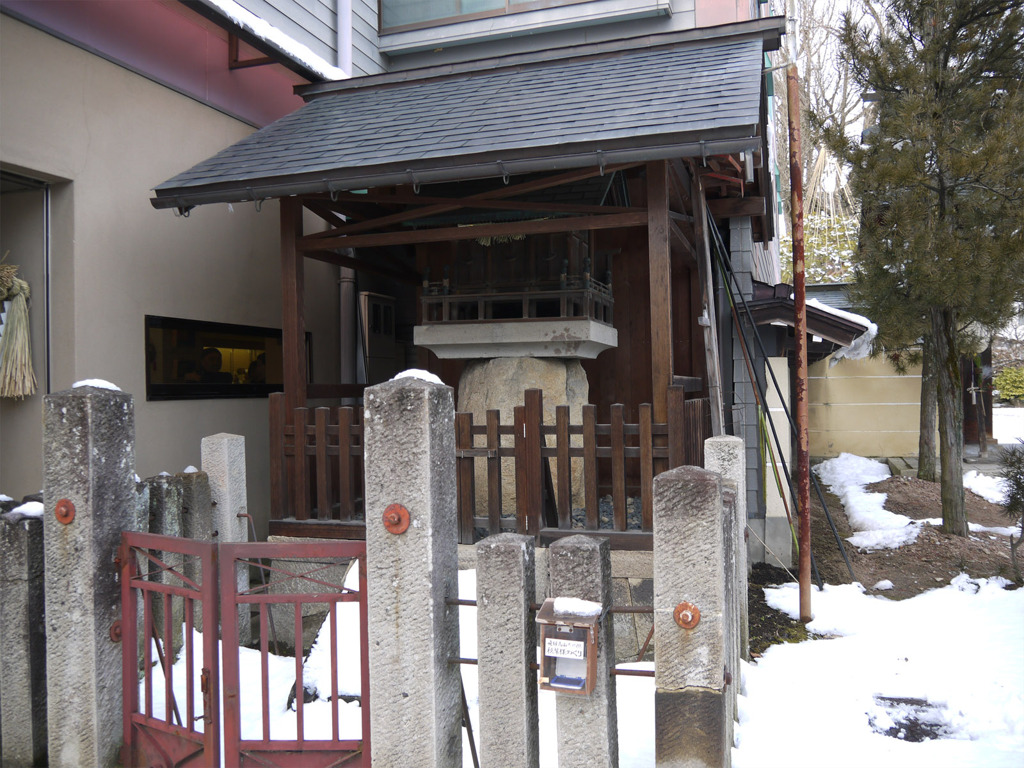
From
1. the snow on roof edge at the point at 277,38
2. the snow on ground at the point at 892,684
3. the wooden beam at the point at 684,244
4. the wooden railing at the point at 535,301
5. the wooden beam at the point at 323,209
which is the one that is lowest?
the snow on ground at the point at 892,684

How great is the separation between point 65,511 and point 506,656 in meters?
2.12

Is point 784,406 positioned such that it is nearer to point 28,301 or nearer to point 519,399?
point 519,399

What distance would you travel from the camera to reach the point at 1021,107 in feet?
23.4

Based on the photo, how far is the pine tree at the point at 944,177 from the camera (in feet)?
23.8

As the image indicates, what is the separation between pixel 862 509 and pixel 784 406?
3.28 m

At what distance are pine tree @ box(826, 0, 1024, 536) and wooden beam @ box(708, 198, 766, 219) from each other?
100 centimetres

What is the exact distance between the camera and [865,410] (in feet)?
50.0

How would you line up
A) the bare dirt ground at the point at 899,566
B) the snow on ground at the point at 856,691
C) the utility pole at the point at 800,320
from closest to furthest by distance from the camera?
the snow on ground at the point at 856,691
the utility pole at the point at 800,320
the bare dirt ground at the point at 899,566

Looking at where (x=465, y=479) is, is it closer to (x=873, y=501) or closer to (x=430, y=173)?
(x=430, y=173)

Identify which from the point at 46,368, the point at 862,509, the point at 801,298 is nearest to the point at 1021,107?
the point at 801,298

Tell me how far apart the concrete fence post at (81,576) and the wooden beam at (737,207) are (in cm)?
648

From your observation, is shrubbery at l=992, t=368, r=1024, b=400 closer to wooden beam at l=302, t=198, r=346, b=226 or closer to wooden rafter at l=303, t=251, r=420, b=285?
wooden rafter at l=303, t=251, r=420, b=285

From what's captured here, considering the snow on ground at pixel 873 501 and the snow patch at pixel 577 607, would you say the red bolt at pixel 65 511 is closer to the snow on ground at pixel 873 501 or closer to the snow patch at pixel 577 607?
the snow patch at pixel 577 607

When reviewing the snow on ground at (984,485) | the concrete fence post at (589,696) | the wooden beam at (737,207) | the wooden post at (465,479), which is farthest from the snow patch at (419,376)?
the snow on ground at (984,485)
